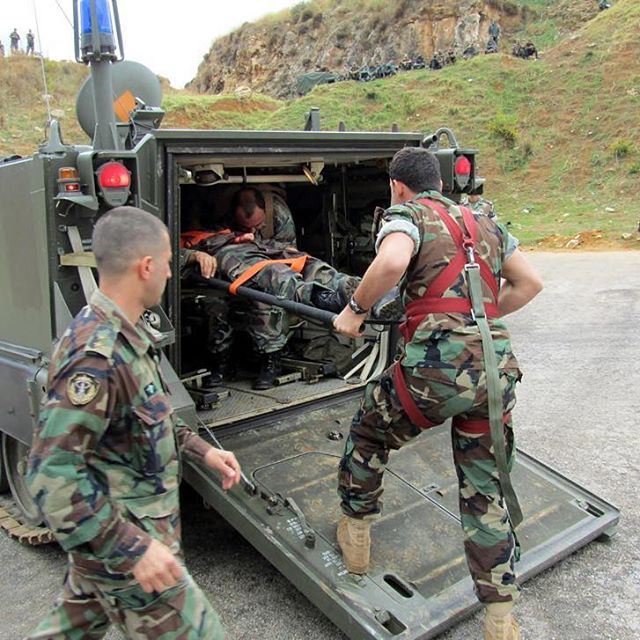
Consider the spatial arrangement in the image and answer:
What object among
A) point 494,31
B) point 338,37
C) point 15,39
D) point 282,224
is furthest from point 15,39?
point 282,224

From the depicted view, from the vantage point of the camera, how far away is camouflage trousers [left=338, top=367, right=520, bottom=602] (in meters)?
2.61

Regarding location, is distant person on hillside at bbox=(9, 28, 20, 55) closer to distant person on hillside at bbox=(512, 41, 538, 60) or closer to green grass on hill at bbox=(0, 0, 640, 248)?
green grass on hill at bbox=(0, 0, 640, 248)

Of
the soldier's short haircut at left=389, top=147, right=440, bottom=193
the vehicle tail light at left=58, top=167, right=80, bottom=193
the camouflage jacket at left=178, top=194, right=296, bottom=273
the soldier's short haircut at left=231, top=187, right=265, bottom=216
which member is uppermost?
the soldier's short haircut at left=389, top=147, right=440, bottom=193

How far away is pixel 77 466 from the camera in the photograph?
5.61 feet

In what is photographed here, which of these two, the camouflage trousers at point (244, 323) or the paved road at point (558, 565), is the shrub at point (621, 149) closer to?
the paved road at point (558, 565)

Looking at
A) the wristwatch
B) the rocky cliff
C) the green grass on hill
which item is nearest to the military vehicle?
the wristwatch

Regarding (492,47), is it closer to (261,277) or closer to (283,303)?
(261,277)

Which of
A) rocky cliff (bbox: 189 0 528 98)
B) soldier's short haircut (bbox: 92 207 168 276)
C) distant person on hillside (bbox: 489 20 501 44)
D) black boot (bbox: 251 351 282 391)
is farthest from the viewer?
rocky cliff (bbox: 189 0 528 98)

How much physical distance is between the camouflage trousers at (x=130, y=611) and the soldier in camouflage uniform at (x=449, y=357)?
1097 millimetres

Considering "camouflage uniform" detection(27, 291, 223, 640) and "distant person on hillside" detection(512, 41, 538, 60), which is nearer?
"camouflage uniform" detection(27, 291, 223, 640)

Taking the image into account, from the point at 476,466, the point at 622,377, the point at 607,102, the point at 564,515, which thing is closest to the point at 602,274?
the point at 622,377

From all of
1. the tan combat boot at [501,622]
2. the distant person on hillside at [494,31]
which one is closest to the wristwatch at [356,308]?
the tan combat boot at [501,622]

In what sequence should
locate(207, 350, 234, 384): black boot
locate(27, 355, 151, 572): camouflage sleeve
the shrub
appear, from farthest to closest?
the shrub
locate(207, 350, 234, 384): black boot
locate(27, 355, 151, 572): camouflage sleeve

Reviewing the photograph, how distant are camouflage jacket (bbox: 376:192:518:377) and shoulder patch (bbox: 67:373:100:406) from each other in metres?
1.29
